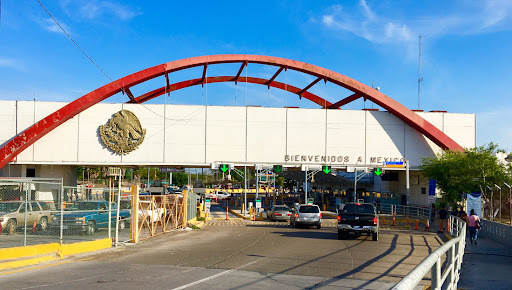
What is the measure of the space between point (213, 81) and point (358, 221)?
32.5 meters

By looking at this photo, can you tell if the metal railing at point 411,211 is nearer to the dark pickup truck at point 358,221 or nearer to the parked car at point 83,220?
the dark pickup truck at point 358,221

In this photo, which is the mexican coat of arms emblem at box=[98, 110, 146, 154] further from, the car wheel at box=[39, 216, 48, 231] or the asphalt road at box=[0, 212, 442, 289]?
the car wheel at box=[39, 216, 48, 231]

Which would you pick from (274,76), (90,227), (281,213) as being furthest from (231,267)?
(274,76)

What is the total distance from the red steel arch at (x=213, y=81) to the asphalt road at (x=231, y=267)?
83.1ft

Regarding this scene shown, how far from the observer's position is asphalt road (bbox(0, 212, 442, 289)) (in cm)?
1141

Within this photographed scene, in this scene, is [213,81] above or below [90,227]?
above

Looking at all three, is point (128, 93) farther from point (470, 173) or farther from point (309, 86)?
point (470, 173)

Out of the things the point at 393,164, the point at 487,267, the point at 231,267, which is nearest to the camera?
the point at 231,267

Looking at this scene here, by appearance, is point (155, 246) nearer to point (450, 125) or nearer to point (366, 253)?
point (366, 253)

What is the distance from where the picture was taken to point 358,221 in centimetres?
2334

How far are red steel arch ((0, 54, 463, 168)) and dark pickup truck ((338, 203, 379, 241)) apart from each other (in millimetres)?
26445

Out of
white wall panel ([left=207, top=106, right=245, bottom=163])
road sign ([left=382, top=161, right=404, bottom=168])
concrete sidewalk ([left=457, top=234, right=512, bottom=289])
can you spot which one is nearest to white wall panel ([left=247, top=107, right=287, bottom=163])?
white wall panel ([left=207, top=106, right=245, bottom=163])

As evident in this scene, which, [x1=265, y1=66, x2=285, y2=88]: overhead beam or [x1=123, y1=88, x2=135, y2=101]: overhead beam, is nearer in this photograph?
[x1=123, y1=88, x2=135, y2=101]: overhead beam

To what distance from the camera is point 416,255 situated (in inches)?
682
